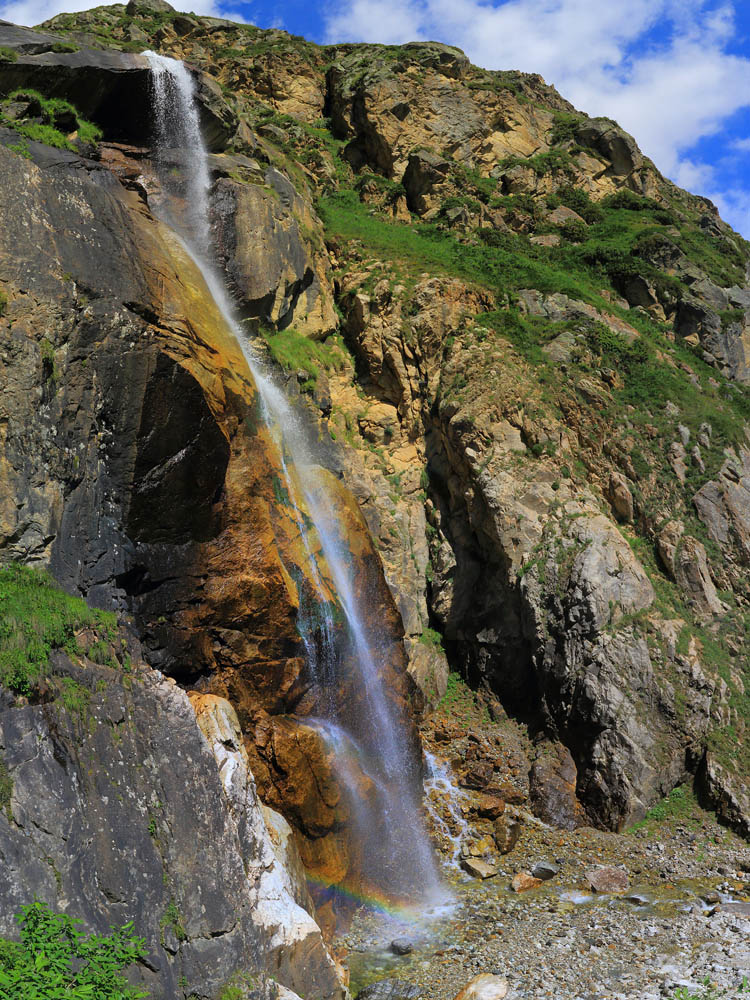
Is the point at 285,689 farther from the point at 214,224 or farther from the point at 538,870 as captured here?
the point at 214,224

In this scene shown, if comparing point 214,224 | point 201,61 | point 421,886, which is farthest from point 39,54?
point 201,61

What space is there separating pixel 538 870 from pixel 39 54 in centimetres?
2282

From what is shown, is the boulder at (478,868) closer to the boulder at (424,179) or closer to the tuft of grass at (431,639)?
the tuft of grass at (431,639)

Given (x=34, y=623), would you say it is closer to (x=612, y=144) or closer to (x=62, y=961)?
(x=62, y=961)

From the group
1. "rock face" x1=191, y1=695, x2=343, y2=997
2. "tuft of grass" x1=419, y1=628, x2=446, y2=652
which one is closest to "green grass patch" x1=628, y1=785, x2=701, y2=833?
"tuft of grass" x1=419, y1=628, x2=446, y2=652

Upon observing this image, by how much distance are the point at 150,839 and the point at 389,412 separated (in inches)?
638

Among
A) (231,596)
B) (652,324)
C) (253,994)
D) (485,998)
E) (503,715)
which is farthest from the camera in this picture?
(652,324)

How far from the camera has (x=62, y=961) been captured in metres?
6.41

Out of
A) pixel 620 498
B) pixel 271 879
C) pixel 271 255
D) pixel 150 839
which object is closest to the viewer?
pixel 150 839

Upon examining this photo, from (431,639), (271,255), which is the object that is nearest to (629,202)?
(271,255)

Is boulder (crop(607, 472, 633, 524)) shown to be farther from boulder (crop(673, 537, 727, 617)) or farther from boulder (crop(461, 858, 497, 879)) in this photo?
boulder (crop(461, 858, 497, 879))

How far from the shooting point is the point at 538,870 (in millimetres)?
14602

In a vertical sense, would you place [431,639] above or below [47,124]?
below

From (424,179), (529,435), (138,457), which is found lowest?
(138,457)
